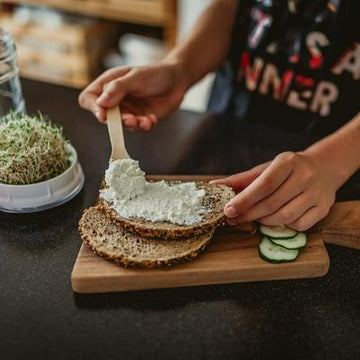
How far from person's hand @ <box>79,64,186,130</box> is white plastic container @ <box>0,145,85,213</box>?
0.19 m

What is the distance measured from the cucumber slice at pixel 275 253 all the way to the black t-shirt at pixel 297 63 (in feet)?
1.88

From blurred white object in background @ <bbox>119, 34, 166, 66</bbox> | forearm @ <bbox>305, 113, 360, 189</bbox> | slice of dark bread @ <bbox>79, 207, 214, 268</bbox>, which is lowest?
blurred white object in background @ <bbox>119, 34, 166, 66</bbox>

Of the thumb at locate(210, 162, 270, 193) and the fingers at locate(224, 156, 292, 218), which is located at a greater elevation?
the fingers at locate(224, 156, 292, 218)

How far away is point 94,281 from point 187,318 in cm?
16

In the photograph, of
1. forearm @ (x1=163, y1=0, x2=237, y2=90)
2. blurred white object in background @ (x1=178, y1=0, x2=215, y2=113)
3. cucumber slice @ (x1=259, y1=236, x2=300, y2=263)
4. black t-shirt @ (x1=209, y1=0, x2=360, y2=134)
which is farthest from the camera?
blurred white object in background @ (x1=178, y1=0, x2=215, y2=113)

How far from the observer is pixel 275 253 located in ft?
2.91

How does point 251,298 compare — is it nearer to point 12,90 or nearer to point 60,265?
point 60,265

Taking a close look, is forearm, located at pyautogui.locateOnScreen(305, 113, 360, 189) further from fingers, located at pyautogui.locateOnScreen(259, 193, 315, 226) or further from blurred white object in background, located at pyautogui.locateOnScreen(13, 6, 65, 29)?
blurred white object in background, located at pyautogui.locateOnScreen(13, 6, 65, 29)

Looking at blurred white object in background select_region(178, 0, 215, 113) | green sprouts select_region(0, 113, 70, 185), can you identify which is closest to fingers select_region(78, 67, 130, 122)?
green sprouts select_region(0, 113, 70, 185)

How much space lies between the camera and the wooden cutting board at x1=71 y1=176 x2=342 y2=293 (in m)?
0.84

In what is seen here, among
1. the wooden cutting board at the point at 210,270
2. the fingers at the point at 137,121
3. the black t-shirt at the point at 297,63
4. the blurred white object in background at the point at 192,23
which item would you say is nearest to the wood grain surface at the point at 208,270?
the wooden cutting board at the point at 210,270

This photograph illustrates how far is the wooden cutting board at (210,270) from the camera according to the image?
32.9 inches

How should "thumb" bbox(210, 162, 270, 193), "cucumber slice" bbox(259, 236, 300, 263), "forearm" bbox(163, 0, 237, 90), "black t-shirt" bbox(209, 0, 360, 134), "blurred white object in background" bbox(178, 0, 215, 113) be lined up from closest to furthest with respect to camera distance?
"cucumber slice" bbox(259, 236, 300, 263), "thumb" bbox(210, 162, 270, 193), "black t-shirt" bbox(209, 0, 360, 134), "forearm" bbox(163, 0, 237, 90), "blurred white object in background" bbox(178, 0, 215, 113)

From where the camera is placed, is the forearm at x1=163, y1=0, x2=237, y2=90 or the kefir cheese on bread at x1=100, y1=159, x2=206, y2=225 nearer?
the kefir cheese on bread at x1=100, y1=159, x2=206, y2=225
